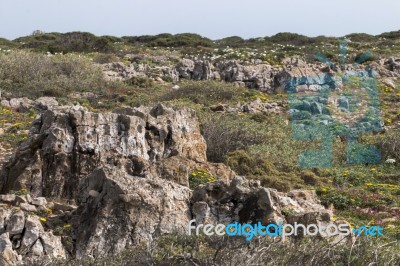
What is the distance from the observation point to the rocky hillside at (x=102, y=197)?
6.47 meters

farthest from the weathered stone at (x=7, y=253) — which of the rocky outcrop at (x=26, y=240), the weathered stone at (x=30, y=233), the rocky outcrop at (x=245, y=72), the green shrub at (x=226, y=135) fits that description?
the rocky outcrop at (x=245, y=72)

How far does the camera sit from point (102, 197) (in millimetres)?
6902

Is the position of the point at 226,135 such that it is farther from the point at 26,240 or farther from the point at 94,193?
the point at 26,240

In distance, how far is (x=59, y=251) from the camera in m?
6.36

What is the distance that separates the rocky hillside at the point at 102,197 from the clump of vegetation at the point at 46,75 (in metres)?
10.6

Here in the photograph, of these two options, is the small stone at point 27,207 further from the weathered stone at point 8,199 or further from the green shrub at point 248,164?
the green shrub at point 248,164

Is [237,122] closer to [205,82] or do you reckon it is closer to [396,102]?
[205,82]

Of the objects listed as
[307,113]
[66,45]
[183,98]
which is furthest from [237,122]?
[66,45]

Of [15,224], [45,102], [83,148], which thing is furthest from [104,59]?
Result: [15,224]

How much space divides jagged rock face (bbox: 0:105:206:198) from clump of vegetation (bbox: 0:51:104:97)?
10183 millimetres

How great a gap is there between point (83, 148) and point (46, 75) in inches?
541

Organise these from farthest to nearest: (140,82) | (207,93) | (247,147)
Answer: (140,82) → (207,93) → (247,147)

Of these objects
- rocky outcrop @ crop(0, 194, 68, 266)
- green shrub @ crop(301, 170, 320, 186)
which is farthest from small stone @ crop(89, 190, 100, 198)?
green shrub @ crop(301, 170, 320, 186)

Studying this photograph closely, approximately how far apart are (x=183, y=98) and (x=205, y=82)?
1649mm
